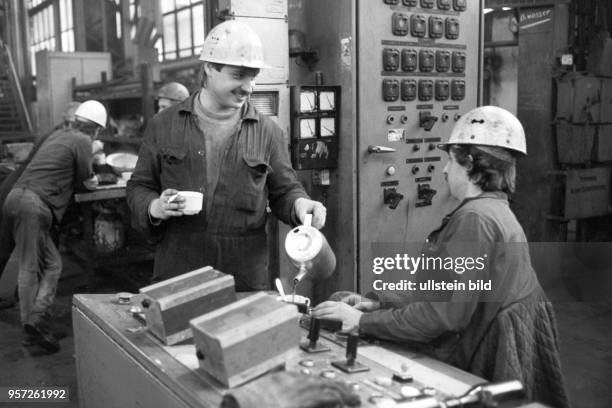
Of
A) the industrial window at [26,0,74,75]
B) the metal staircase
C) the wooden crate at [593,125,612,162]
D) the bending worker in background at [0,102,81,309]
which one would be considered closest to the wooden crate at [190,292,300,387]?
the bending worker in background at [0,102,81,309]

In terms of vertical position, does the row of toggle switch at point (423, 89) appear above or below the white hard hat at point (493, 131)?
above

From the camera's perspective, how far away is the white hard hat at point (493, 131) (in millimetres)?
1918

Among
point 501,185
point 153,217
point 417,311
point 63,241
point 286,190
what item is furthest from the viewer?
point 63,241

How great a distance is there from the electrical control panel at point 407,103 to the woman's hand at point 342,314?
1.88m

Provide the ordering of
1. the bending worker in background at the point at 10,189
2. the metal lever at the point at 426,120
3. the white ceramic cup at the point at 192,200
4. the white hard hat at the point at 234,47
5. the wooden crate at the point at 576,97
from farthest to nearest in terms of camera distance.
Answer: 1. the wooden crate at the point at 576,97
2. the bending worker in background at the point at 10,189
3. the metal lever at the point at 426,120
4. the white hard hat at the point at 234,47
5. the white ceramic cup at the point at 192,200

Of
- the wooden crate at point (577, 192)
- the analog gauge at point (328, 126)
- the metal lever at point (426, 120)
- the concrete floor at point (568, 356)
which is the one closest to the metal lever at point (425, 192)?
the metal lever at point (426, 120)

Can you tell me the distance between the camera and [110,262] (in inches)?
205

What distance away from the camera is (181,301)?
1666 mm

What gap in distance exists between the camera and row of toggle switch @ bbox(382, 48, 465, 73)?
3709mm

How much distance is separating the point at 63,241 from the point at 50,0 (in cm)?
1306

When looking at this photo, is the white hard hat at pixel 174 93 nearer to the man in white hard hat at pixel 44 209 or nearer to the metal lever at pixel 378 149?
the man in white hard hat at pixel 44 209

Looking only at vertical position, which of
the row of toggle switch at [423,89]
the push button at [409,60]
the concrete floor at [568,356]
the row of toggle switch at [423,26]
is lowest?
the concrete floor at [568,356]

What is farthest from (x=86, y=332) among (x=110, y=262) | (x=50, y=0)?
(x=50, y=0)

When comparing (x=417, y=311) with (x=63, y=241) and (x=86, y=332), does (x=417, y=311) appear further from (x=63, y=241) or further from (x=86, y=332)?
(x=63, y=241)
